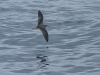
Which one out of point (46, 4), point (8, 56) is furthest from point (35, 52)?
point (46, 4)

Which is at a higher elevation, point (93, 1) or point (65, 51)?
point (93, 1)

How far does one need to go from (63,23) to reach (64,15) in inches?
66.4

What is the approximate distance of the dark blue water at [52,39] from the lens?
18.0 meters

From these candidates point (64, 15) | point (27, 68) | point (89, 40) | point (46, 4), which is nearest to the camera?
point (27, 68)

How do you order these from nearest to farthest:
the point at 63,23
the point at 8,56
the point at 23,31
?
the point at 8,56, the point at 23,31, the point at 63,23

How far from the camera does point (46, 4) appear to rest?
1128 inches

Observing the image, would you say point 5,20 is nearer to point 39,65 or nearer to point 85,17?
point 85,17

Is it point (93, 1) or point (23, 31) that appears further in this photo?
point (93, 1)

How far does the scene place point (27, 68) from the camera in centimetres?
1778

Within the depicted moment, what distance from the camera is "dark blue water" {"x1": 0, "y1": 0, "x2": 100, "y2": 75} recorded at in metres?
18.0

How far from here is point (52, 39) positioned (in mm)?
21641

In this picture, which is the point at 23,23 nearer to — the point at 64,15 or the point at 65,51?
the point at 64,15

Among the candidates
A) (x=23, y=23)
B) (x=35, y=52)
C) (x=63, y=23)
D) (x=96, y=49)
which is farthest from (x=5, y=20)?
(x=96, y=49)

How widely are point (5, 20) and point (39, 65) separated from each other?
7.40m
